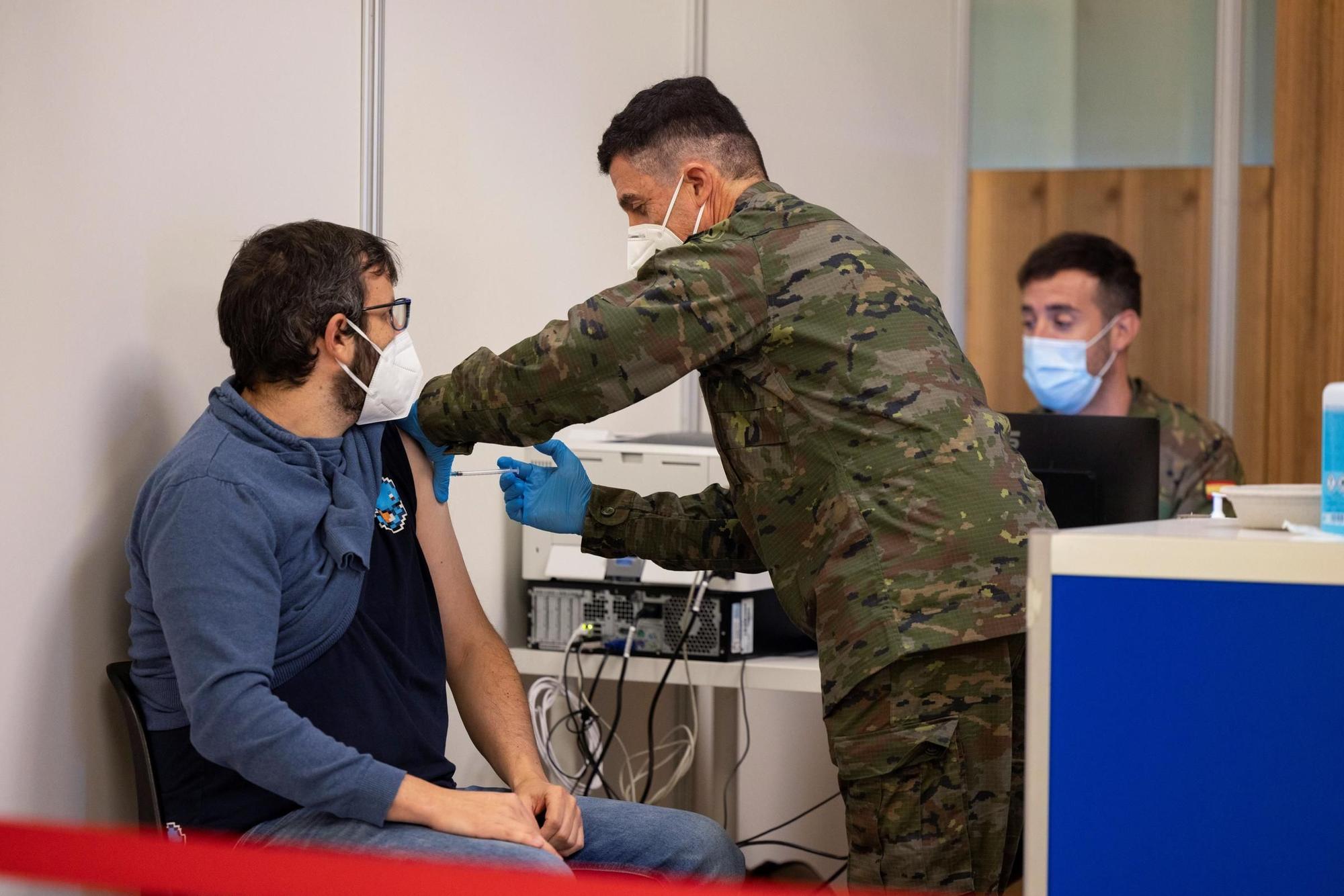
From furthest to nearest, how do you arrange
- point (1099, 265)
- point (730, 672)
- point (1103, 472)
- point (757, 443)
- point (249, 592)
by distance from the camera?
point (1099, 265), point (1103, 472), point (730, 672), point (757, 443), point (249, 592)

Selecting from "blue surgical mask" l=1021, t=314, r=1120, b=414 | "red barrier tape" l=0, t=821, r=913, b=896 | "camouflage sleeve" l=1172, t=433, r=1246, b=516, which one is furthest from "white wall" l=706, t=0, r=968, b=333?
"red barrier tape" l=0, t=821, r=913, b=896

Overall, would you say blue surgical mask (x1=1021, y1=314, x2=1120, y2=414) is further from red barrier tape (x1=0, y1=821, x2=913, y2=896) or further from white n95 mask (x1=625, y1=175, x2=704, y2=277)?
red barrier tape (x1=0, y1=821, x2=913, y2=896)

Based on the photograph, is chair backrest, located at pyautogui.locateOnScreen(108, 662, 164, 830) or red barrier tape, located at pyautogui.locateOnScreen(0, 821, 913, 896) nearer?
red barrier tape, located at pyautogui.locateOnScreen(0, 821, 913, 896)

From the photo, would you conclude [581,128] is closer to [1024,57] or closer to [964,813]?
[964,813]

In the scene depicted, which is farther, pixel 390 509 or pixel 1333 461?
pixel 390 509

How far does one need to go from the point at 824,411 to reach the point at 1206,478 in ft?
7.47

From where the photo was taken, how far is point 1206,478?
3.57 m

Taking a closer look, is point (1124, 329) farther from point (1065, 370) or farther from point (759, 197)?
point (759, 197)

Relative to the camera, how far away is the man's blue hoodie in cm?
146

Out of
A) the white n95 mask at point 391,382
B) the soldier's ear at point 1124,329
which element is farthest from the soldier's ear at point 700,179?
the soldier's ear at point 1124,329

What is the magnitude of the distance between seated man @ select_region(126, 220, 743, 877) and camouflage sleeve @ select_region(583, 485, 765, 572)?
24cm

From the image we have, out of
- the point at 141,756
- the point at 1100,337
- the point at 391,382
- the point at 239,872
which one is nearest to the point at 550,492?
the point at 391,382

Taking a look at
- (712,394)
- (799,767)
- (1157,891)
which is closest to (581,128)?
(712,394)

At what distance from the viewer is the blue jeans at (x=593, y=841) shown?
1514 mm
